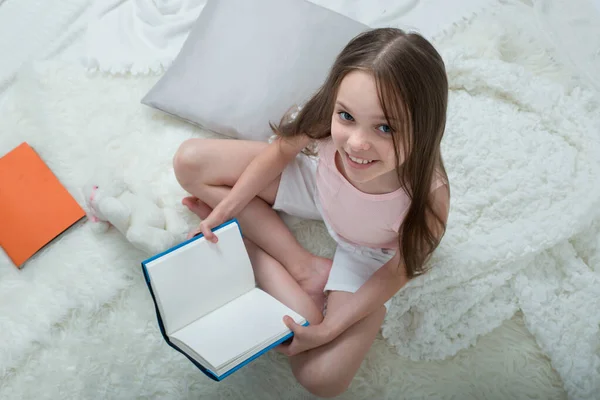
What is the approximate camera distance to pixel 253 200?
1.08m

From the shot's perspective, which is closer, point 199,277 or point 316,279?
point 199,277

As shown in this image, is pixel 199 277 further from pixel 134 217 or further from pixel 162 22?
pixel 162 22

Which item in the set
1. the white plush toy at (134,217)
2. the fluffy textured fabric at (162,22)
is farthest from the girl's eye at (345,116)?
the fluffy textured fabric at (162,22)

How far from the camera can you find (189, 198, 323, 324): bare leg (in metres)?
1.00

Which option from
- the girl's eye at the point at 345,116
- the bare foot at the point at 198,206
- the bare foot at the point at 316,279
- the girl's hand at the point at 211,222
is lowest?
the bare foot at the point at 316,279

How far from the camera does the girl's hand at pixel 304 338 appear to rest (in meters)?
0.90

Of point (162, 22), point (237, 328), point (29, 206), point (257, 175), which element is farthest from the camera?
point (162, 22)

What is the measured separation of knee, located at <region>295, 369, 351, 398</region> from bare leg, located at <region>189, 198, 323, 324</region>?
0.09m

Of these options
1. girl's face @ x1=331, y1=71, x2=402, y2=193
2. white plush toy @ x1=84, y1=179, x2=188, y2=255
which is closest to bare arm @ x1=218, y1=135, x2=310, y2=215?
white plush toy @ x1=84, y1=179, x2=188, y2=255

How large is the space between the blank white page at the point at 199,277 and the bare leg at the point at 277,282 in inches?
2.1

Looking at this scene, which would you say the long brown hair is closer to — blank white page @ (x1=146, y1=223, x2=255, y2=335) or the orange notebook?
blank white page @ (x1=146, y1=223, x2=255, y2=335)

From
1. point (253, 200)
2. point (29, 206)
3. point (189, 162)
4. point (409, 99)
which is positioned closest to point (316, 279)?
point (253, 200)

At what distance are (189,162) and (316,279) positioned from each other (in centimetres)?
31

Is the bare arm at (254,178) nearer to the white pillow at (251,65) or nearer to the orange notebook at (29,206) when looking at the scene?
the white pillow at (251,65)
